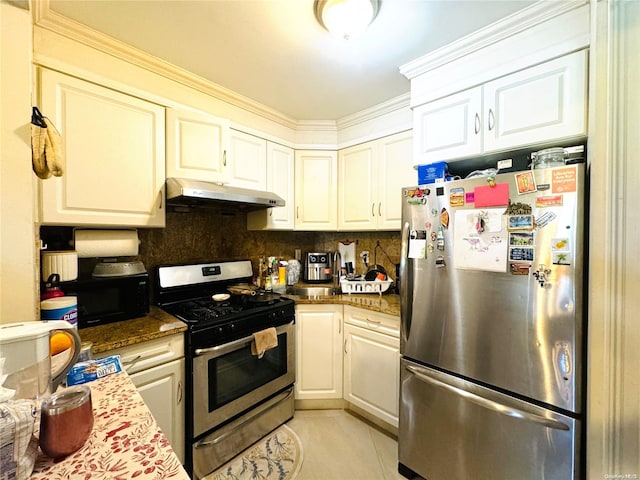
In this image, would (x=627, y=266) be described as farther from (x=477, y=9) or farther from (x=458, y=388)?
(x=477, y=9)

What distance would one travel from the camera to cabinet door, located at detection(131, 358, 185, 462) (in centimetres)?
136

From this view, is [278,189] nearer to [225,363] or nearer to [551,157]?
[225,363]

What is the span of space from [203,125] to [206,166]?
0.27 m

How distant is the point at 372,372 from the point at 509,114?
1.74m

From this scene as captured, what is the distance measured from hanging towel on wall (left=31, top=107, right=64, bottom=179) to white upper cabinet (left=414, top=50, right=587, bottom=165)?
1689mm

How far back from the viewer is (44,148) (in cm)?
91

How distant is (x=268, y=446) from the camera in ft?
5.78

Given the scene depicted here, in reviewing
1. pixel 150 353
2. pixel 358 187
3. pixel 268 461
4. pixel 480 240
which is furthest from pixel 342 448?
pixel 358 187

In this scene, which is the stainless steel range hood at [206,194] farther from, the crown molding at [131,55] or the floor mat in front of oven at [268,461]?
the floor mat in front of oven at [268,461]

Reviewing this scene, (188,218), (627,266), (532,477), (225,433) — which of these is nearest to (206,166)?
(188,218)

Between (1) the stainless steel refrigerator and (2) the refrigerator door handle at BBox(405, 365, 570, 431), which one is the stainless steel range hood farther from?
(2) the refrigerator door handle at BBox(405, 365, 570, 431)

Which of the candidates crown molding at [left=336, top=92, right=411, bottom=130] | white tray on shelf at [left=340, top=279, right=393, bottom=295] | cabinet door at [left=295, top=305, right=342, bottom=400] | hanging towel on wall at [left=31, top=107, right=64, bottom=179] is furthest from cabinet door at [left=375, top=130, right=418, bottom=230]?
hanging towel on wall at [left=31, top=107, right=64, bottom=179]

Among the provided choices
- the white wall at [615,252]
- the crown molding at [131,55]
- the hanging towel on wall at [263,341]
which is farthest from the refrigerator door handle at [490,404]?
the crown molding at [131,55]

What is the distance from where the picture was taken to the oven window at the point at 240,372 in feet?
5.12
